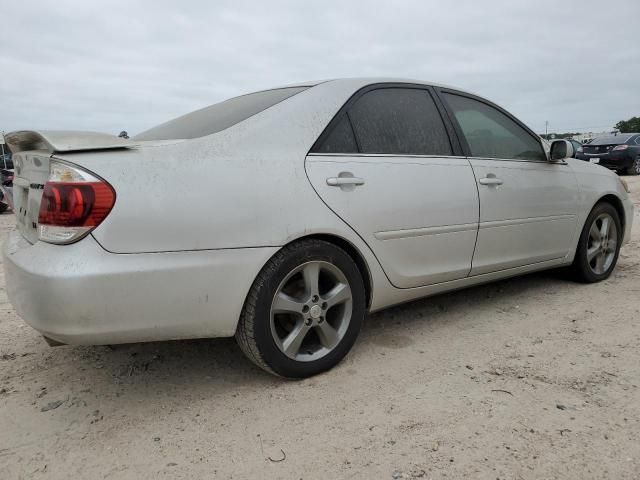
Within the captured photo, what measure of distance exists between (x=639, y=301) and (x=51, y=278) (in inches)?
146

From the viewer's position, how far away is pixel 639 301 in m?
3.60

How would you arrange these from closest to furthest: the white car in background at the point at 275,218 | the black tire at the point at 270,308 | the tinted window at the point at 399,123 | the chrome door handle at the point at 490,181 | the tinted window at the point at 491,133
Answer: the white car in background at the point at 275,218 < the black tire at the point at 270,308 < the tinted window at the point at 399,123 < the chrome door handle at the point at 490,181 < the tinted window at the point at 491,133

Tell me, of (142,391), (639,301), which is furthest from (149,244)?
(639,301)

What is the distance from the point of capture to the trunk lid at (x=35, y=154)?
205 cm

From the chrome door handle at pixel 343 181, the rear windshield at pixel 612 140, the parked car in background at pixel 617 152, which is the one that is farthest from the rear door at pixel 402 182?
the rear windshield at pixel 612 140

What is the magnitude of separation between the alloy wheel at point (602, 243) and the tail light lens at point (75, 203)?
145 inches

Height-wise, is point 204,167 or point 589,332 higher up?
point 204,167

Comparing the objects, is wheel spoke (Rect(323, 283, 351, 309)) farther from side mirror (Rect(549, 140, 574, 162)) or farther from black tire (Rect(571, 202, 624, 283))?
black tire (Rect(571, 202, 624, 283))

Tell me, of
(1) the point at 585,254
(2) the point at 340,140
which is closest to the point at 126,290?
(2) the point at 340,140

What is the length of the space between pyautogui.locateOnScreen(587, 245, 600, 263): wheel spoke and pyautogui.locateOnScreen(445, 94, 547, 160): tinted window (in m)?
0.97

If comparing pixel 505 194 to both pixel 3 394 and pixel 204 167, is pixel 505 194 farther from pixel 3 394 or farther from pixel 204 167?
pixel 3 394

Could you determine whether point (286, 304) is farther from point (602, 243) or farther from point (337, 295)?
point (602, 243)

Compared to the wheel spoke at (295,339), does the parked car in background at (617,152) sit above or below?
above

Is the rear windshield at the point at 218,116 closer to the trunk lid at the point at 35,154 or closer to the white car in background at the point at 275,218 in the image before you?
the white car in background at the point at 275,218
